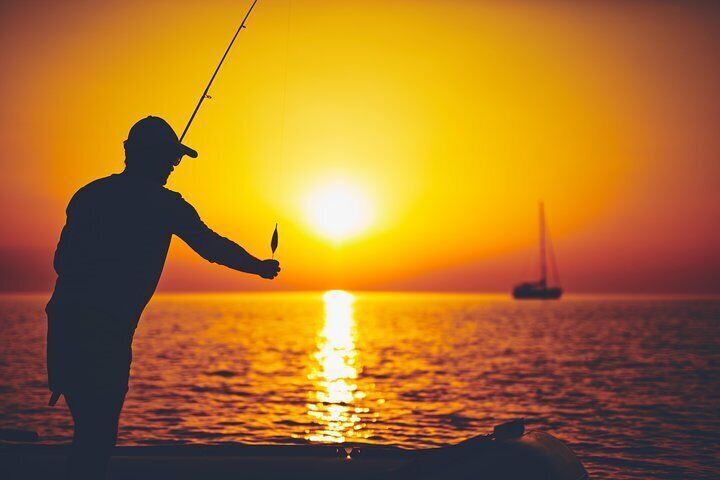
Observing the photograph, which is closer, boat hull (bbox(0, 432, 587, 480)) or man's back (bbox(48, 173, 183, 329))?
man's back (bbox(48, 173, 183, 329))

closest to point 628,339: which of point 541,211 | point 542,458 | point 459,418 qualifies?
point 459,418

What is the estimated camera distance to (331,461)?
261 inches

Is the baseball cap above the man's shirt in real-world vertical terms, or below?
above

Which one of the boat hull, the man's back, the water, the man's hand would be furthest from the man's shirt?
the water

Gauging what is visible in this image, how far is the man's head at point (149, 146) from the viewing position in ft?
15.4

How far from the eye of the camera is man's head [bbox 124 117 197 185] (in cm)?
468

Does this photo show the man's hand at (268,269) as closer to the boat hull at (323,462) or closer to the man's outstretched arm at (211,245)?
the man's outstretched arm at (211,245)

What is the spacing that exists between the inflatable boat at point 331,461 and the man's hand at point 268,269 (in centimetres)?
169

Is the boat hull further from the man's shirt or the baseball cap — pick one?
the baseball cap

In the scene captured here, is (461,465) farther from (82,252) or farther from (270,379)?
(270,379)

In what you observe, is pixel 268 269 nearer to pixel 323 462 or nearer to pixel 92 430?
pixel 92 430

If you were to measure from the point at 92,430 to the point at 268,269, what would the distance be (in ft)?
4.19

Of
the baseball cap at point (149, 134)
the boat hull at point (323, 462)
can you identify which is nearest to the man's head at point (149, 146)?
the baseball cap at point (149, 134)

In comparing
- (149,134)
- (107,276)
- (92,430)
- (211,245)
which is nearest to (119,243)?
(107,276)
